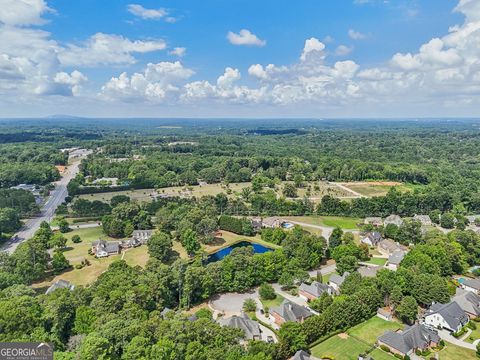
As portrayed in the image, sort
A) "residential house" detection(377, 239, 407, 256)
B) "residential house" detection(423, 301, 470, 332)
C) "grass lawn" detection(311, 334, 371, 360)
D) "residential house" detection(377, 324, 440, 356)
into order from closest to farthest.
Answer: "grass lawn" detection(311, 334, 371, 360)
"residential house" detection(377, 324, 440, 356)
"residential house" detection(423, 301, 470, 332)
"residential house" detection(377, 239, 407, 256)

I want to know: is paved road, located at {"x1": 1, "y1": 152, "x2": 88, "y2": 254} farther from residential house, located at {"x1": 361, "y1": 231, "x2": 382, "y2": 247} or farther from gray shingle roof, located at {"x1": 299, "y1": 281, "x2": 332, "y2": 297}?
residential house, located at {"x1": 361, "y1": 231, "x2": 382, "y2": 247}

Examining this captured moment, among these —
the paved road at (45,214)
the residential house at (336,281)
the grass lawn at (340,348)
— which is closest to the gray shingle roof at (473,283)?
the residential house at (336,281)

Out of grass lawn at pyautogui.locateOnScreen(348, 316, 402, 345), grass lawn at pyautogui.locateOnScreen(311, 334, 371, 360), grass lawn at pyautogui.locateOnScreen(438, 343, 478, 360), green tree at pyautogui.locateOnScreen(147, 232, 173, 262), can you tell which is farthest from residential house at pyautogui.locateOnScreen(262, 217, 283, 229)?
grass lawn at pyautogui.locateOnScreen(438, 343, 478, 360)

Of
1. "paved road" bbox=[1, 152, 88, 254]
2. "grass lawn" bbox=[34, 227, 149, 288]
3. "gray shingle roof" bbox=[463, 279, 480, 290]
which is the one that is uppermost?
"gray shingle roof" bbox=[463, 279, 480, 290]

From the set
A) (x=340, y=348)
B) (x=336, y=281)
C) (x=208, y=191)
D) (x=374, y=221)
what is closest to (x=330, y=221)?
(x=374, y=221)

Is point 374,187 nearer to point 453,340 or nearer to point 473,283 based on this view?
point 473,283

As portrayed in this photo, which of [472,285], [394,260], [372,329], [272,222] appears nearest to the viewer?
[372,329]
